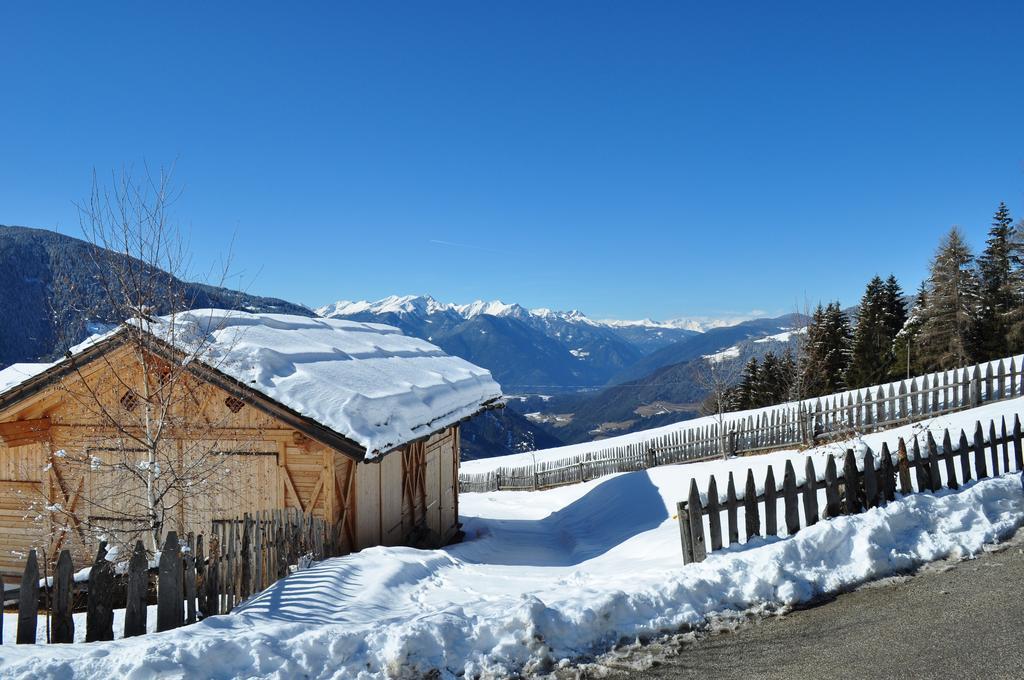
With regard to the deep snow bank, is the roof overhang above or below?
above

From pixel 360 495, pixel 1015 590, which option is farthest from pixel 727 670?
pixel 360 495

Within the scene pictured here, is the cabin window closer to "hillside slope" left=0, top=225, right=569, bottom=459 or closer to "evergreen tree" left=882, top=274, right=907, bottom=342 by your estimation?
"hillside slope" left=0, top=225, right=569, bottom=459

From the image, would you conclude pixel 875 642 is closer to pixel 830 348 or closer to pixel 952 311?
pixel 952 311

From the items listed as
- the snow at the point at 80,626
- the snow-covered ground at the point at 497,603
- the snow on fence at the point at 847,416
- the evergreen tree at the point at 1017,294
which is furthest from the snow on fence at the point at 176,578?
the evergreen tree at the point at 1017,294

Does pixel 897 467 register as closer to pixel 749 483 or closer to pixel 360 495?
pixel 749 483

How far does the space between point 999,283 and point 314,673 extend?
5012cm

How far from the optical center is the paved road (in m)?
4.53

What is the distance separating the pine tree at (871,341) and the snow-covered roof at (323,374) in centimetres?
3729

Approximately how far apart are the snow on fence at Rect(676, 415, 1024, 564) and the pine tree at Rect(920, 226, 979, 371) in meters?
35.5

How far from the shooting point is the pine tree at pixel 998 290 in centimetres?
3759

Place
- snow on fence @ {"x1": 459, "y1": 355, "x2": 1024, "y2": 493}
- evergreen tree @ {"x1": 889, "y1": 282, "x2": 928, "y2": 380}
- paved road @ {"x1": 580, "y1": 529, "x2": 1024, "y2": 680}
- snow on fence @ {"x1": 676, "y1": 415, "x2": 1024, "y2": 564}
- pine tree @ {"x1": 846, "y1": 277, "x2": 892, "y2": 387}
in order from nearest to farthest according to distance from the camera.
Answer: paved road @ {"x1": 580, "y1": 529, "x2": 1024, "y2": 680}, snow on fence @ {"x1": 676, "y1": 415, "x2": 1024, "y2": 564}, snow on fence @ {"x1": 459, "y1": 355, "x2": 1024, "y2": 493}, evergreen tree @ {"x1": 889, "y1": 282, "x2": 928, "y2": 380}, pine tree @ {"x1": 846, "y1": 277, "x2": 892, "y2": 387}

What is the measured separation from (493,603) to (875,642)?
3.11 m

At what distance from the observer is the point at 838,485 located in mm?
7305

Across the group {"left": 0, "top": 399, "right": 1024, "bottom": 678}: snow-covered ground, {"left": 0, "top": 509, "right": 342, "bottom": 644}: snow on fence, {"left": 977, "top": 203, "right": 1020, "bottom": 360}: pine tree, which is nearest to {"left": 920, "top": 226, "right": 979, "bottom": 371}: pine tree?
{"left": 977, "top": 203, "right": 1020, "bottom": 360}: pine tree
